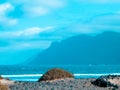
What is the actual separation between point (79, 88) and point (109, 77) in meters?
3.80

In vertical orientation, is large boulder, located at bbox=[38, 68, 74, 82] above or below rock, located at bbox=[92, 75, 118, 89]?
above

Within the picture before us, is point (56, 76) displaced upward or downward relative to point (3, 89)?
upward

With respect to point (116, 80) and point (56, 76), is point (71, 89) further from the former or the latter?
point (56, 76)

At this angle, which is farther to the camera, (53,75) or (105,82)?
(53,75)

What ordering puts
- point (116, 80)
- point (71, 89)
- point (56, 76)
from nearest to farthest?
point (71, 89), point (116, 80), point (56, 76)

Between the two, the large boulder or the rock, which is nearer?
the rock

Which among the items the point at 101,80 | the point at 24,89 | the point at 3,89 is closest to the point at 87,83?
the point at 101,80

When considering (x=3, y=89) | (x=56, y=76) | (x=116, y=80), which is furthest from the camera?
(x=56, y=76)

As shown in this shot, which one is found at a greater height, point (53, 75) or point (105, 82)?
point (53, 75)

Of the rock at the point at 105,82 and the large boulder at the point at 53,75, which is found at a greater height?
the large boulder at the point at 53,75

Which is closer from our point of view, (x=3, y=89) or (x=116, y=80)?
(x=3, y=89)

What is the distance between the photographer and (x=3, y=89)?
2338 cm

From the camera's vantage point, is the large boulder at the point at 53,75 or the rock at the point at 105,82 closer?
the rock at the point at 105,82

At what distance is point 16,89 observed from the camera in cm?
2742
